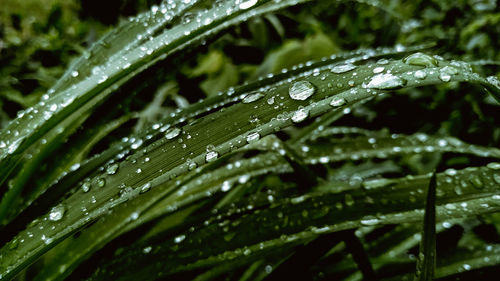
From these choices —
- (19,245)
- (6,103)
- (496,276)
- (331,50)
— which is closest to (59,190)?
(19,245)

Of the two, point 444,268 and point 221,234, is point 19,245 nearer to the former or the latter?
point 221,234

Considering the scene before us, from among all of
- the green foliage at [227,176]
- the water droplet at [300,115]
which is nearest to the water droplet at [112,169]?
the green foliage at [227,176]

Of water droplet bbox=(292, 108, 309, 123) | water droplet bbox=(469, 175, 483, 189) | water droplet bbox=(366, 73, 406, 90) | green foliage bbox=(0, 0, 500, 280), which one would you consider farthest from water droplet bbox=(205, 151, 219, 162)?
water droplet bbox=(469, 175, 483, 189)

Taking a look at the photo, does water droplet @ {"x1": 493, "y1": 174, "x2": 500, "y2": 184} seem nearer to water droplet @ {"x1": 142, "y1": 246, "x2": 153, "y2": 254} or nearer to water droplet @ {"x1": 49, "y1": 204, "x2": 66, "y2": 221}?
water droplet @ {"x1": 142, "y1": 246, "x2": 153, "y2": 254}

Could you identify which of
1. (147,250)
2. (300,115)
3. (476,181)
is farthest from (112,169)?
(476,181)

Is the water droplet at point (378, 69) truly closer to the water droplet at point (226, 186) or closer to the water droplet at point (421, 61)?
the water droplet at point (421, 61)

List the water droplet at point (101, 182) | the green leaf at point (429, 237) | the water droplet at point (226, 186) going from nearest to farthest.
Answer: the green leaf at point (429, 237)
the water droplet at point (101, 182)
the water droplet at point (226, 186)
